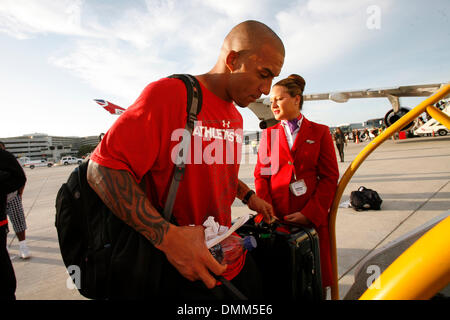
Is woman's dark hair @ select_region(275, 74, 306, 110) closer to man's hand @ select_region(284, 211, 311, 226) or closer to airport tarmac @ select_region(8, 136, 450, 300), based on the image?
man's hand @ select_region(284, 211, 311, 226)

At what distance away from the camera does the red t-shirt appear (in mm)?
877

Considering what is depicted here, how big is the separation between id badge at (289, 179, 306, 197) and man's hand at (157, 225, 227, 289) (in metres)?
1.11

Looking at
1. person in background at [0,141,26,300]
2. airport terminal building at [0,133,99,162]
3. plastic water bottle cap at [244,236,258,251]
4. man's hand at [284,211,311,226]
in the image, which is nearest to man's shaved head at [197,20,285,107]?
plastic water bottle cap at [244,236,258,251]

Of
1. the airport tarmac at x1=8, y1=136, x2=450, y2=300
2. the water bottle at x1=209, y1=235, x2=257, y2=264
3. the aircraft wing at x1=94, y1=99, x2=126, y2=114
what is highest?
the aircraft wing at x1=94, y1=99, x2=126, y2=114

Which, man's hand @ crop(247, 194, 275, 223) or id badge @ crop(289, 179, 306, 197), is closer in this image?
man's hand @ crop(247, 194, 275, 223)

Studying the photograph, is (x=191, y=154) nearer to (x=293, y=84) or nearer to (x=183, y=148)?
(x=183, y=148)

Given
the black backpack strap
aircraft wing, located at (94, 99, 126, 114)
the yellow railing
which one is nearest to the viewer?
the black backpack strap

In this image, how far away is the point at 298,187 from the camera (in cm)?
184

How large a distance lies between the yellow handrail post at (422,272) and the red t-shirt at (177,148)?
2.03 ft

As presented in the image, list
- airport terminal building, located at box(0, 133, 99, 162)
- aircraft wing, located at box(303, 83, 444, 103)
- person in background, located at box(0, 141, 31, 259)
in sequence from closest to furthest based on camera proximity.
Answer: person in background, located at box(0, 141, 31, 259), aircraft wing, located at box(303, 83, 444, 103), airport terminal building, located at box(0, 133, 99, 162)

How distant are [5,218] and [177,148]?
209 centimetres

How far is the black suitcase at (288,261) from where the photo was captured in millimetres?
1340

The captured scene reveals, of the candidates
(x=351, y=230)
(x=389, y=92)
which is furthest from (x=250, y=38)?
(x=389, y=92)

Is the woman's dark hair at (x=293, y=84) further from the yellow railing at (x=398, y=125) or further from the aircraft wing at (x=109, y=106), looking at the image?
the aircraft wing at (x=109, y=106)
